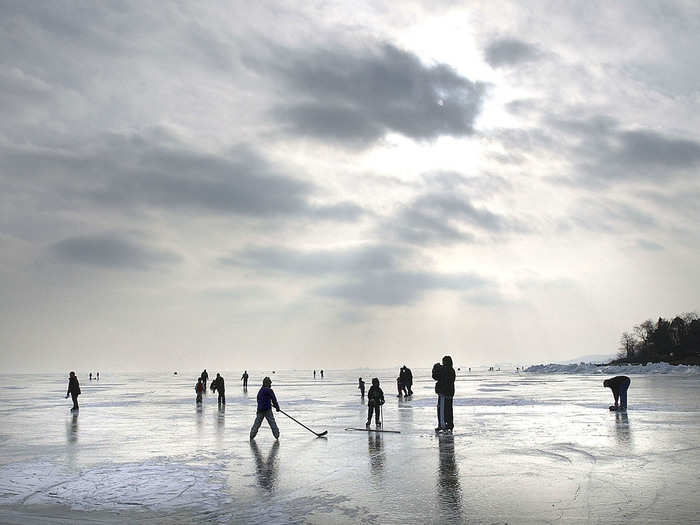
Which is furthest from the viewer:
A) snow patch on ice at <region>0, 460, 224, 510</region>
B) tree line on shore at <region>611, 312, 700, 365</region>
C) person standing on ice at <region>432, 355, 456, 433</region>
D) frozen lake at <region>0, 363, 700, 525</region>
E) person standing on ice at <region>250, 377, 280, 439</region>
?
tree line on shore at <region>611, 312, 700, 365</region>

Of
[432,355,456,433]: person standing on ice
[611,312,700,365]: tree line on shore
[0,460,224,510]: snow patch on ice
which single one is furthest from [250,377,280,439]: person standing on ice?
[611,312,700,365]: tree line on shore


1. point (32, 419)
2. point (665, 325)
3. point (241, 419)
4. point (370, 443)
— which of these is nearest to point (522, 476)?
point (370, 443)

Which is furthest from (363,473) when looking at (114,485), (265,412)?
(265,412)

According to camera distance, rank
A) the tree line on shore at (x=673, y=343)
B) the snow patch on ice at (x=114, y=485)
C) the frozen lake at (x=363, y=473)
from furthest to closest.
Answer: the tree line on shore at (x=673, y=343)
the snow patch on ice at (x=114, y=485)
the frozen lake at (x=363, y=473)

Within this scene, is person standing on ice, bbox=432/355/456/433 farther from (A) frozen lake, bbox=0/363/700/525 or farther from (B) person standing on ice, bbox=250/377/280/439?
(B) person standing on ice, bbox=250/377/280/439

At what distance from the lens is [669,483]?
9.35 m

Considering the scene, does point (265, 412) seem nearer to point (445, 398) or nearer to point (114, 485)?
point (445, 398)

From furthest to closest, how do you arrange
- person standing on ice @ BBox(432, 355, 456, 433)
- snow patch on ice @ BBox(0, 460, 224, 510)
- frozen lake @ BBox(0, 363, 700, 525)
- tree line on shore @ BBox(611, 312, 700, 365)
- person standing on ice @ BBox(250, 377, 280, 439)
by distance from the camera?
tree line on shore @ BBox(611, 312, 700, 365) < person standing on ice @ BBox(432, 355, 456, 433) < person standing on ice @ BBox(250, 377, 280, 439) < snow patch on ice @ BBox(0, 460, 224, 510) < frozen lake @ BBox(0, 363, 700, 525)

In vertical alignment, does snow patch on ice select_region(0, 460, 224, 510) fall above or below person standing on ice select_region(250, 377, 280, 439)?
below

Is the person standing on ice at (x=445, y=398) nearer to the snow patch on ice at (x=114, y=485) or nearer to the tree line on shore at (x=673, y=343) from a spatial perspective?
the snow patch on ice at (x=114, y=485)

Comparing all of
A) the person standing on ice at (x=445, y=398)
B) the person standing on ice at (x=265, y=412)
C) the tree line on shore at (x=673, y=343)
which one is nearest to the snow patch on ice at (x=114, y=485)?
the person standing on ice at (x=265, y=412)

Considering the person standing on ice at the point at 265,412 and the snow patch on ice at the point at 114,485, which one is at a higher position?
the person standing on ice at the point at 265,412

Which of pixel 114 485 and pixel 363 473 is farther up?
pixel 114 485

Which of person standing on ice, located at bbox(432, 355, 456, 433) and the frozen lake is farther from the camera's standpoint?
person standing on ice, located at bbox(432, 355, 456, 433)
